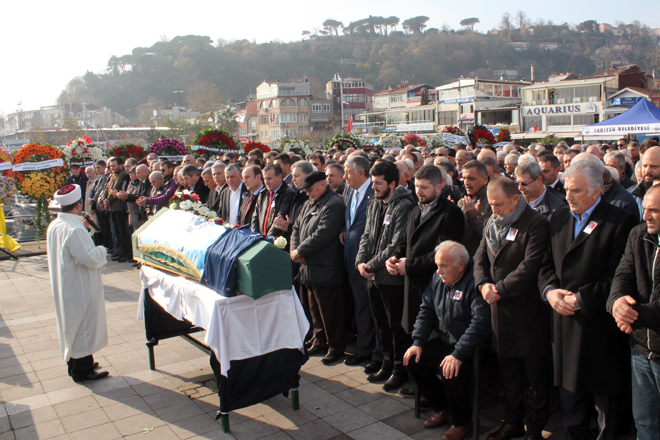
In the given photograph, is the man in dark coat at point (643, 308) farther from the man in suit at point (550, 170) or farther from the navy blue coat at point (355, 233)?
the navy blue coat at point (355, 233)

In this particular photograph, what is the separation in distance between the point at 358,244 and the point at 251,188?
1.95 m

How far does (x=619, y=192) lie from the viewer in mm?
4555

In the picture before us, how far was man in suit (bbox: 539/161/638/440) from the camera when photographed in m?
3.42

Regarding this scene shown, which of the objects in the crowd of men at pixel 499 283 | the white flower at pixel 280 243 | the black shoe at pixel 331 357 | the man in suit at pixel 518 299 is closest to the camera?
the crowd of men at pixel 499 283

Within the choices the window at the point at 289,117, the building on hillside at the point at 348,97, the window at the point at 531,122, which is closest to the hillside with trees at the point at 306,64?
the building on hillside at the point at 348,97

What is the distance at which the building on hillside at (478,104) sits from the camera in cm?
6284

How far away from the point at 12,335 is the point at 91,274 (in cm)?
233

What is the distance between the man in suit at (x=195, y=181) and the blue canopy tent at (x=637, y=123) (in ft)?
35.6

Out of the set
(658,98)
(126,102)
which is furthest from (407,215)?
(126,102)

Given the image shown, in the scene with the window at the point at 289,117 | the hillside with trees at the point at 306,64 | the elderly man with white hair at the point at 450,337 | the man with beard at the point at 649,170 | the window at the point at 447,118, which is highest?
the hillside with trees at the point at 306,64

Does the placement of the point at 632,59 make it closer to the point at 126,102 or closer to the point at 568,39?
the point at 568,39

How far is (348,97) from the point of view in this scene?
94375 millimetres

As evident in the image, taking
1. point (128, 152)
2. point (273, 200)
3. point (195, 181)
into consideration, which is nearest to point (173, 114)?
point (128, 152)

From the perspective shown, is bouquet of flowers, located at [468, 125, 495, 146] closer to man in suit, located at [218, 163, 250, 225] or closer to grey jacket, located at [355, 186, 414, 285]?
man in suit, located at [218, 163, 250, 225]
